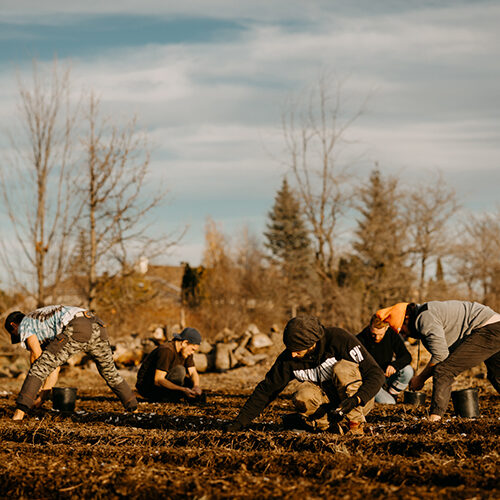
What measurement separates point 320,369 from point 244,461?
1.52m

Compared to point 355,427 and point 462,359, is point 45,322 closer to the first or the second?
point 355,427

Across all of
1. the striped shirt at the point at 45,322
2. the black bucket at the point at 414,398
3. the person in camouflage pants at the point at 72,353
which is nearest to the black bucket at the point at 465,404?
the black bucket at the point at 414,398

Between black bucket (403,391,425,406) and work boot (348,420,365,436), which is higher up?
work boot (348,420,365,436)

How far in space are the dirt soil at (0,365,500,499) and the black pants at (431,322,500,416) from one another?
26 cm

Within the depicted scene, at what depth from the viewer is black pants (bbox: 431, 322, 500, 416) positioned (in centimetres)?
561

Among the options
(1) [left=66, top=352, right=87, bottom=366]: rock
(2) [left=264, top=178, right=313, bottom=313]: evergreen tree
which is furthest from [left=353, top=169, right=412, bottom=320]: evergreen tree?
(1) [left=66, top=352, right=87, bottom=366]: rock

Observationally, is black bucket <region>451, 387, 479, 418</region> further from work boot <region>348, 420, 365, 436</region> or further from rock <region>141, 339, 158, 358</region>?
rock <region>141, 339, 158, 358</region>

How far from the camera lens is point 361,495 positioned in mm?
3203

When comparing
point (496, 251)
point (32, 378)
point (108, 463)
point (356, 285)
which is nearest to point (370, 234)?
point (356, 285)

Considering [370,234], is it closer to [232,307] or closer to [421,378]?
[232,307]

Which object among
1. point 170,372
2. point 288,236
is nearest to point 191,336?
point 170,372

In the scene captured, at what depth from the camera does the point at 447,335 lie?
5969 mm

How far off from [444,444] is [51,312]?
175 inches

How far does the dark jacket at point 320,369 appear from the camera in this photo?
5199mm
